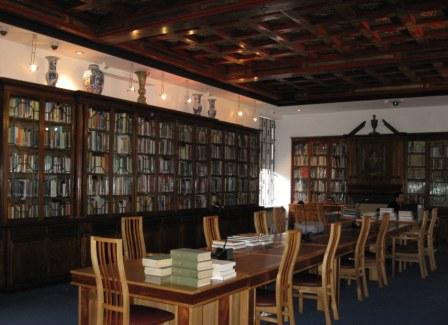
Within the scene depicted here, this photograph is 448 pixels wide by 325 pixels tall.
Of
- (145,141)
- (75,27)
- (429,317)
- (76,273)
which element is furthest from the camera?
(145,141)

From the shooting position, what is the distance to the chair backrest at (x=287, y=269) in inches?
169

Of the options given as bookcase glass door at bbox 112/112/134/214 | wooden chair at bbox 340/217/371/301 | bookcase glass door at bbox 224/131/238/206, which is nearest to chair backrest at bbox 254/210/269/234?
wooden chair at bbox 340/217/371/301

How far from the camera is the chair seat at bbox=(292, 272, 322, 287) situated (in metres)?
5.13

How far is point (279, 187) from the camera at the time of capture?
1453 cm

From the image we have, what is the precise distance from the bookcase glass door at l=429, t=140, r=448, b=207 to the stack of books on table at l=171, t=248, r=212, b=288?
1025 centimetres

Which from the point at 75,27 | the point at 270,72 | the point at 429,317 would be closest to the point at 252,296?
the point at 429,317

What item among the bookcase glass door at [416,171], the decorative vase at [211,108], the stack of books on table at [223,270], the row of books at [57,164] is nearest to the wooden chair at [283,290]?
the stack of books on table at [223,270]

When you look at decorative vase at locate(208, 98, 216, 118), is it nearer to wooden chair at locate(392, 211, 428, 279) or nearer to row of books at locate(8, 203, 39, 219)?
wooden chair at locate(392, 211, 428, 279)

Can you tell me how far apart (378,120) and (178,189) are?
6221 millimetres

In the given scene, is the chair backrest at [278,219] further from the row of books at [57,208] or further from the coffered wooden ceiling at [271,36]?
the row of books at [57,208]

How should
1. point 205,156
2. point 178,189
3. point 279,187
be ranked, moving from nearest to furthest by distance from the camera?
point 178,189, point 205,156, point 279,187

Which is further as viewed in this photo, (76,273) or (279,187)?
(279,187)

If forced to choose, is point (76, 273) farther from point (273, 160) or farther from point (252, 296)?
point (273, 160)

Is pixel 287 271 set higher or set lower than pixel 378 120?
lower
